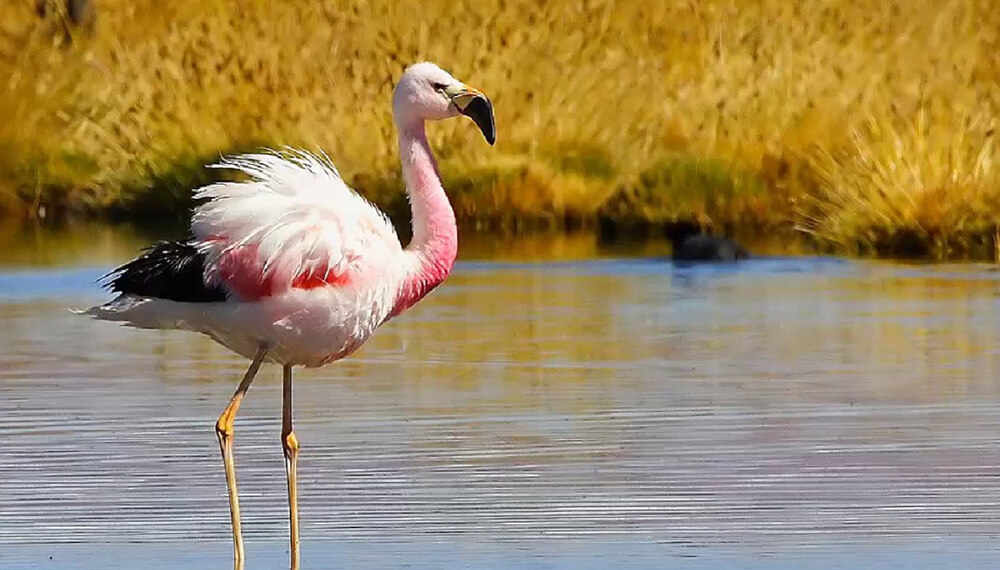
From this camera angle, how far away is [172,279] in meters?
9.08

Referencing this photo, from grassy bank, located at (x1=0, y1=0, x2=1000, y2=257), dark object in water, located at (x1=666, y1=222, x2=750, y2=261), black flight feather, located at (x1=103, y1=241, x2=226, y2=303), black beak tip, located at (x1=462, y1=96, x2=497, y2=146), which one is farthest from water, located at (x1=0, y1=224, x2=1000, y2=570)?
grassy bank, located at (x1=0, y1=0, x2=1000, y2=257)

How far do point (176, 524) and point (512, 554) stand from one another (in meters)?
1.40

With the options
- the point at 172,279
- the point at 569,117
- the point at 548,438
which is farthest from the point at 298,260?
the point at 569,117

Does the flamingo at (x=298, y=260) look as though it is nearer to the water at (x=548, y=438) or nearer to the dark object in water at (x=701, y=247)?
the water at (x=548, y=438)

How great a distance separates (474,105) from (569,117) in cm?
1712

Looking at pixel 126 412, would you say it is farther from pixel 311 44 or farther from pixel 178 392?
pixel 311 44

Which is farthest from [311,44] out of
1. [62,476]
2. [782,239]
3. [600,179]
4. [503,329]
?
[62,476]

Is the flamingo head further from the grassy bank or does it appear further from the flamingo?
the grassy bank

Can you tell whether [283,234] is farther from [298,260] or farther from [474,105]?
[474,105]

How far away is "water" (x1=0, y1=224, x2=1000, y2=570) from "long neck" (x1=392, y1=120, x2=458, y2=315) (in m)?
0.85

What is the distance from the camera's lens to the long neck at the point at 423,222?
367 inches

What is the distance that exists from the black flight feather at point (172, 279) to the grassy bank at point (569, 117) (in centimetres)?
1247

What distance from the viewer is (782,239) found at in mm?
23203

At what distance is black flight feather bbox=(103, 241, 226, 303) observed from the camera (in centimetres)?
907
